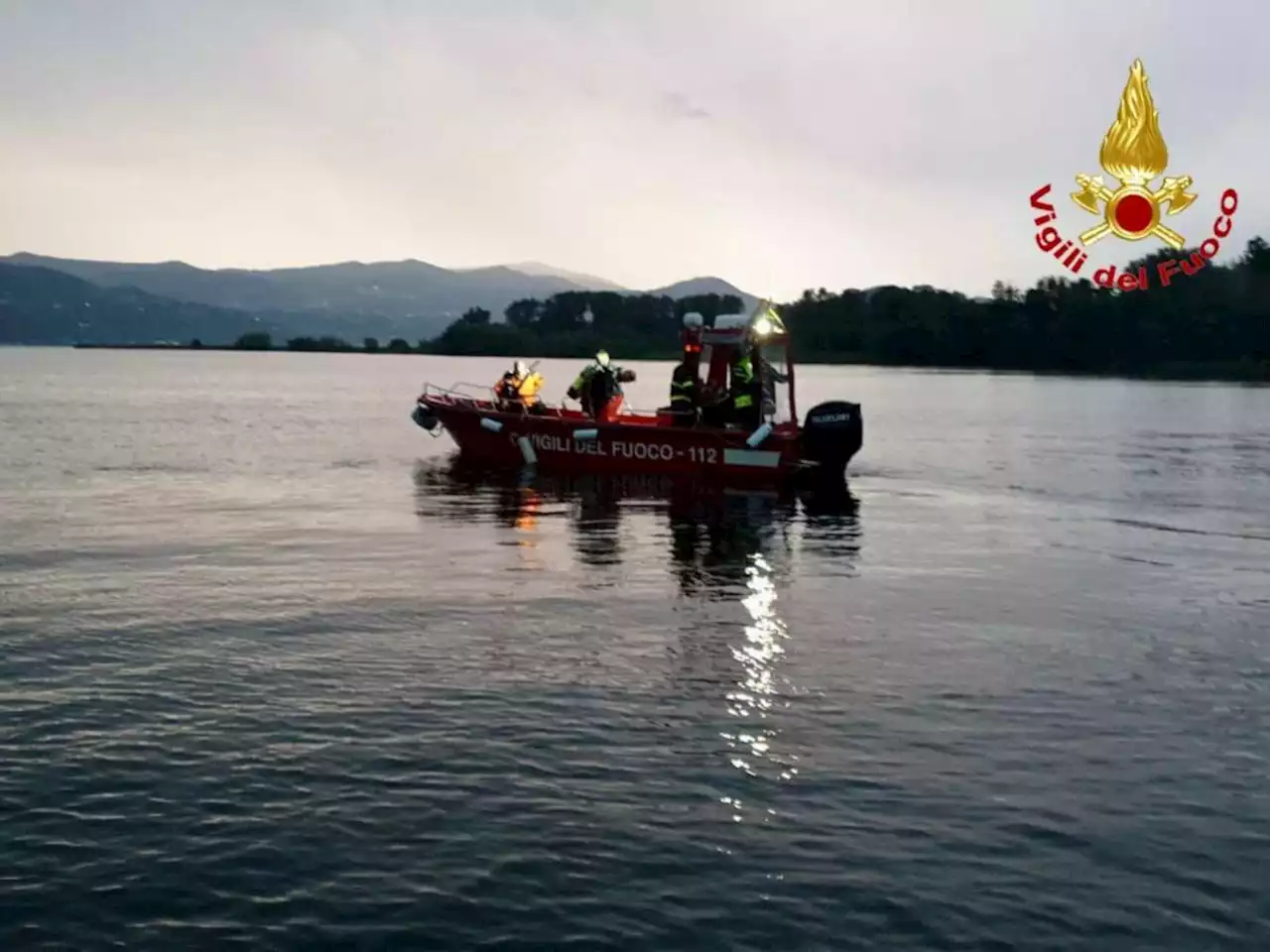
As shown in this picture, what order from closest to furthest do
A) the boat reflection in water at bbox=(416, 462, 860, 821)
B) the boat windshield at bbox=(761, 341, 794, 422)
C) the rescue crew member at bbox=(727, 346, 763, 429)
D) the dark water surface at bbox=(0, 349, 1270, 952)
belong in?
the dark water surface at bbox=(0, 349, 1270, 952) < the boat reflection in water at bbox=(416, 462, 860, 821) < the rescue crew member at bbox=(727, 346, 763, 429) < the boat windshield at bbox=(761, 341, 794, 422)

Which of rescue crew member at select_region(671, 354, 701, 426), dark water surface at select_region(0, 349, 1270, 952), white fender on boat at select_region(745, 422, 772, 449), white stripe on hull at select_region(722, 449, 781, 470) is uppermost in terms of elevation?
rescue crew member at select_region(671, 354, 701, 426)

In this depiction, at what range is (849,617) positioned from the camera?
12781mm

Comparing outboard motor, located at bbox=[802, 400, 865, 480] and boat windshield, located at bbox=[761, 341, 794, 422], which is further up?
boat windshield, located at bbox=[761, 341, 794, 422]

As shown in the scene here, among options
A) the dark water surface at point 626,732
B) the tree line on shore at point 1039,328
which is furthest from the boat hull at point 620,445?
the tree line on shore at point 1039,328

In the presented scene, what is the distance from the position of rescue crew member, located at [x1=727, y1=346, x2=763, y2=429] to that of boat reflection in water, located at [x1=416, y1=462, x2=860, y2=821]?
1614mm

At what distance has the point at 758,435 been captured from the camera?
916 inches

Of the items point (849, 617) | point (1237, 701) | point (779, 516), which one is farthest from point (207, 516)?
point (1237, 701)

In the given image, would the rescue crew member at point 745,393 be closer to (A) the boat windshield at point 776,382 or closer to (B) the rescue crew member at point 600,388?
(A) the boat windshield at point 776,382

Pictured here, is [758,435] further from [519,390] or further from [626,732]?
[626,732]

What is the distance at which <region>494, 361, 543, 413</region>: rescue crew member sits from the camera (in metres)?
26.3

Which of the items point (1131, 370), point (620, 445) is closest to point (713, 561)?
point (620, 445)

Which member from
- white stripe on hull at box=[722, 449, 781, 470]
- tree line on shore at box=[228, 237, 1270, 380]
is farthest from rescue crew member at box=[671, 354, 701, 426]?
tree line on shore at box=[228, 237, 1270, 380]

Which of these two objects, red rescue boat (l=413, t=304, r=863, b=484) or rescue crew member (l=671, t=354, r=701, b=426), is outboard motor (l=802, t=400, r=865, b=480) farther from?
rescue crew member (l=671, t=354, r=701, b=426)

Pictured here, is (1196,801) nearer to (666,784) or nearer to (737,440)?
(666,784)
